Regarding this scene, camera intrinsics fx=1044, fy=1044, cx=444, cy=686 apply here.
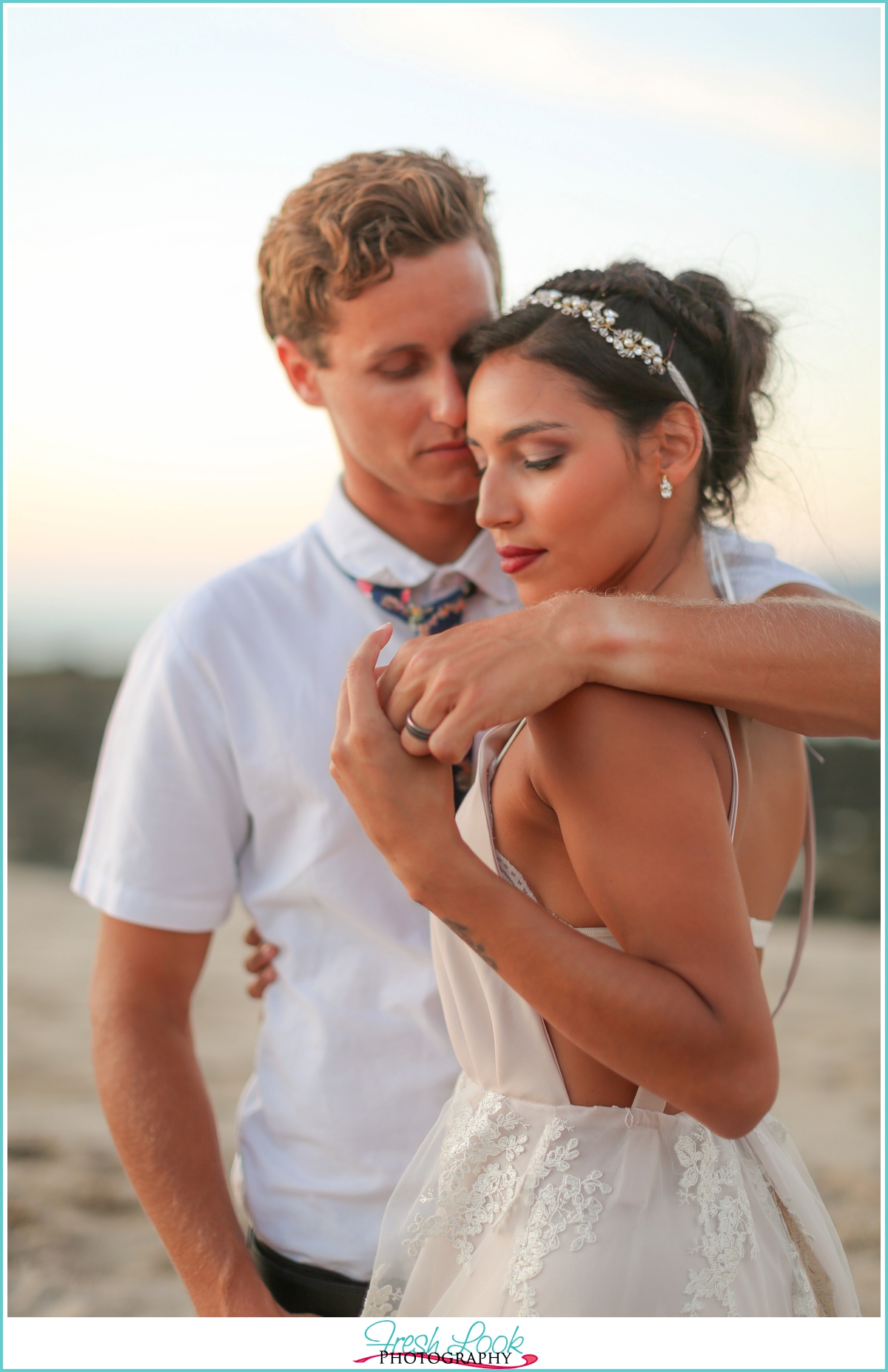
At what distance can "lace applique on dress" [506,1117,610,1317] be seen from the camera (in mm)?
1584

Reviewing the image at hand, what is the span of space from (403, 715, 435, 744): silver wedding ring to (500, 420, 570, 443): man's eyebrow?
2.05ft

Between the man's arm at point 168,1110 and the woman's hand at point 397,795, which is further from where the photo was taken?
the man's arm at point 168,1110

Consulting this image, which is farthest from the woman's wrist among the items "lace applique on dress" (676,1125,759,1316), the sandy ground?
the sandy ground

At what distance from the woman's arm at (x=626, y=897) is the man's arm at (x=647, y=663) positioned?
0.05 meters

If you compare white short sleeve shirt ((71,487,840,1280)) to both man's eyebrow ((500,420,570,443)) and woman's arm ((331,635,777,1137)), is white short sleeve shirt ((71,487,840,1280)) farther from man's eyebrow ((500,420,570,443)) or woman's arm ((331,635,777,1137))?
woman's arm ((331,635,777,1137))

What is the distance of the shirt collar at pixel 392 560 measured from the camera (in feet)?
7.91

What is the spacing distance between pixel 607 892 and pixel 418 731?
336 millimetres

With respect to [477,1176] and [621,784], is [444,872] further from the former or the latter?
[477,1176]

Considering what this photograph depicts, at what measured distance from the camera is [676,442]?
184cm

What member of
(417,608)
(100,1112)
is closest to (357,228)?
(417,608)

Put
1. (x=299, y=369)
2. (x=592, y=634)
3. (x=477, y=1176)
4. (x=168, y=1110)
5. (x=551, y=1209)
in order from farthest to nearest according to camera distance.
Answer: (x=299, y=369), (x=168, y=1110), (x=477, y=1176), (x=551, y=1209), (x=592, y=634)

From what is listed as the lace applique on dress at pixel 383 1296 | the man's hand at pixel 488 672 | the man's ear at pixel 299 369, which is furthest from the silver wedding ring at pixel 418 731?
the man's ear at pixel 299 369

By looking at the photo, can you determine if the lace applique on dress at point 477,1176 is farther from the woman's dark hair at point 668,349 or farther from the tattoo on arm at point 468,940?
the woman's dark hair at point 668,349

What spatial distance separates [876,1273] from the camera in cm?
606
